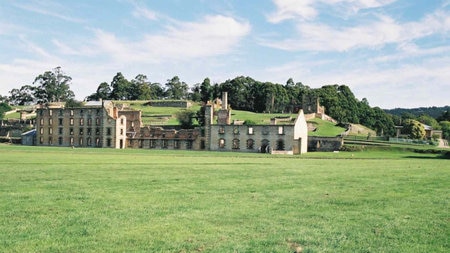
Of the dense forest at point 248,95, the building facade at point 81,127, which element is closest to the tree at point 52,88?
the dense forest at point 248,95

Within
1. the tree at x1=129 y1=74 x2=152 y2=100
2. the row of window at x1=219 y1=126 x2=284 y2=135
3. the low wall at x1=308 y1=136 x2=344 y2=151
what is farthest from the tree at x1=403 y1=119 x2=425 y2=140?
the tree at x1=129 y1=74 x2=152 y2=100

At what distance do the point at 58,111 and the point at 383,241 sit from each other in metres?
74.9

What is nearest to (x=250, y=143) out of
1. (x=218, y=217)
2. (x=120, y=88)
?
(x=218, y=217)

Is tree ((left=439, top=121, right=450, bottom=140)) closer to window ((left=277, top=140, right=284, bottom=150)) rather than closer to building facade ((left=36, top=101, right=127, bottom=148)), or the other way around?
window ((left=277, top=140, right=284, bottom=150))

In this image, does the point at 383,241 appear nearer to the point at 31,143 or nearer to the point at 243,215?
the point at 243,215

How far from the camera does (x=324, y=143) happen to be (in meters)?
64.4

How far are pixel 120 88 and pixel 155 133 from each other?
74284 mm

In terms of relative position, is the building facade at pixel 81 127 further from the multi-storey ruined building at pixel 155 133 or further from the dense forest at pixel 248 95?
the dense forest at pixel 248 95

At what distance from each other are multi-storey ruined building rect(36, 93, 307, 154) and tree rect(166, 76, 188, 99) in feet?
242

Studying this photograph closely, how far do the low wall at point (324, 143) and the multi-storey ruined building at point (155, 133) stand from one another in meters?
1.94

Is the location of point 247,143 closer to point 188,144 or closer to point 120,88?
point 188,144

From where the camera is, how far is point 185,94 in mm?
152375

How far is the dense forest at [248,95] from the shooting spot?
113438 mm

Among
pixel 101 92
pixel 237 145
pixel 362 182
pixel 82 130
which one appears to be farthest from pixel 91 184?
pixel 101 92
